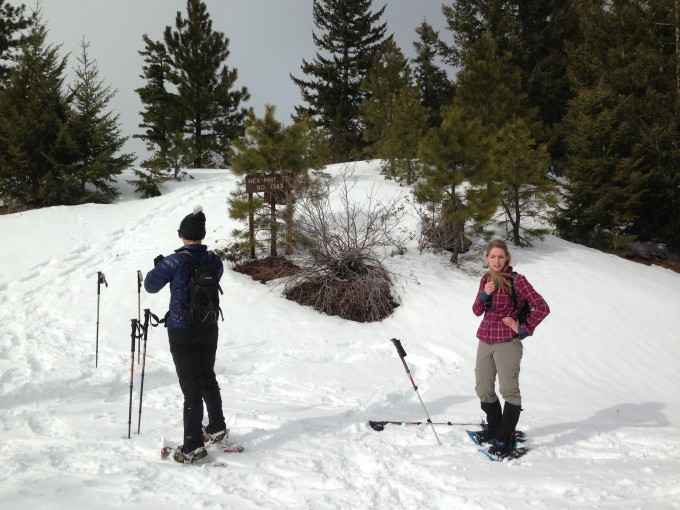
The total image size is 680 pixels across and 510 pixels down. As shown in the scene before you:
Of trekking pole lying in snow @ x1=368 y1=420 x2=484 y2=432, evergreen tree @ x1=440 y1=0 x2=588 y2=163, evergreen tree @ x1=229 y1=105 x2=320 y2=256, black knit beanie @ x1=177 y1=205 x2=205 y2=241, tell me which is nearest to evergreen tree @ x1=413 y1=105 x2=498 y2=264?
evergreen tree @ x1=229 y1=105 x2=320 y2=256

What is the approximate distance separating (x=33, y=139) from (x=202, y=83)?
46.8ft

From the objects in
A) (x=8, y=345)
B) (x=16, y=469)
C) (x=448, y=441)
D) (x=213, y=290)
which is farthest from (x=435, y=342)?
(x=8, y=345)

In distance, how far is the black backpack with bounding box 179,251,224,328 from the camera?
3.62m

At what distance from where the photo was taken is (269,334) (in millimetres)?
7652

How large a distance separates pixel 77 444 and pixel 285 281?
569 centimetres

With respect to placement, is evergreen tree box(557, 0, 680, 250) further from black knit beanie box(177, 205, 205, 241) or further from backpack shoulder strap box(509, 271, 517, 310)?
black knit beanie box(177, 205, 205, 241)

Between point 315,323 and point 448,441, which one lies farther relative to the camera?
point 315,323

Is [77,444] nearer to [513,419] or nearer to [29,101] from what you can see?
[513,419]

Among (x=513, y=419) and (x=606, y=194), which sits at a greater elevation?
(x=606, y=194)

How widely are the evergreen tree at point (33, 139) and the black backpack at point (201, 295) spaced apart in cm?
1442

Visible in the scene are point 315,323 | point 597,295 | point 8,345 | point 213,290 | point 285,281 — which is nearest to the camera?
point 213,290

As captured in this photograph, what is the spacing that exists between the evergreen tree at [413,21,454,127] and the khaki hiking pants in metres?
22.3

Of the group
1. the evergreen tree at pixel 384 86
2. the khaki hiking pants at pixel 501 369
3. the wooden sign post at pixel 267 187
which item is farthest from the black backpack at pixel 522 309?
the evergreen tree at pixel 384 86

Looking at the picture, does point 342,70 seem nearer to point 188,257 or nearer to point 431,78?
point 431,78
